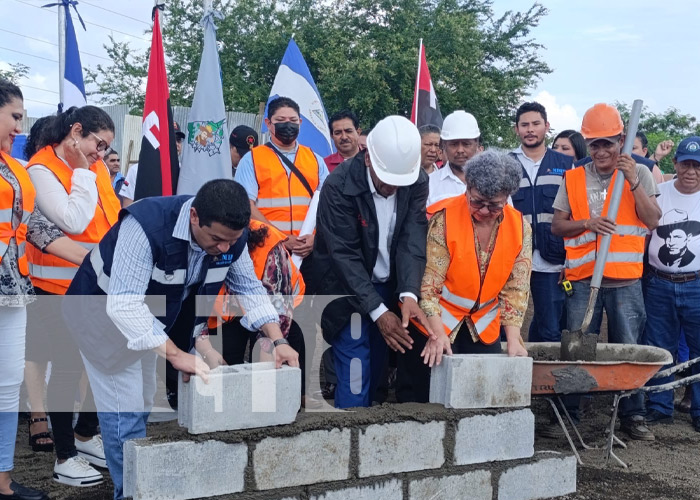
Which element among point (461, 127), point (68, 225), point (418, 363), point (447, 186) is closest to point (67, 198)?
point (68, 225)

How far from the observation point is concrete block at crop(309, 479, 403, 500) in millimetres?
3311

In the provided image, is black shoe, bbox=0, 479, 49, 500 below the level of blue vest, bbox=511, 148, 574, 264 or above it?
below

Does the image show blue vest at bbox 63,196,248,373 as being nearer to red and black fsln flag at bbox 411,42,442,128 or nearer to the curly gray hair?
the curly gray hair

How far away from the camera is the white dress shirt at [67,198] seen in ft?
12.9

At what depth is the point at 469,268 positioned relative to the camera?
12.5 feet

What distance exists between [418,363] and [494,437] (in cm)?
63

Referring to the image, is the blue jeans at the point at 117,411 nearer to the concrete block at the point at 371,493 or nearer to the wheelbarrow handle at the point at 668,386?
the concrete block at the point at 371,493

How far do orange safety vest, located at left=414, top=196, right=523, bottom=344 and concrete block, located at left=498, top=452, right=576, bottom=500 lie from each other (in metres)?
0.70

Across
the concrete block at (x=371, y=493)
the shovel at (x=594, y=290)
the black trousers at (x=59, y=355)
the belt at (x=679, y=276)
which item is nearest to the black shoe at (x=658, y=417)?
the belt at (x=679, y=276)

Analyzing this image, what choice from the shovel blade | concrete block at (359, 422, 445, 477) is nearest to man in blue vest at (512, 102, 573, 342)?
the shovel blade

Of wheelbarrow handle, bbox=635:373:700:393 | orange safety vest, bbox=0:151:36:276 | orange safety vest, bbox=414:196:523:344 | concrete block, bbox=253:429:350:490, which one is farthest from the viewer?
wheelbarrow handle, bbox=635:373:700:393

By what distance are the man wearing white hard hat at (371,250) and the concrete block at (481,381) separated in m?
0.26

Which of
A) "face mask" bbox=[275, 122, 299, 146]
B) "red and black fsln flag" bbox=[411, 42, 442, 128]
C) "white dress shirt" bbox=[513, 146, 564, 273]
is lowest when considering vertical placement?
"white dress shirt" bbox=[513, 146, 564, 273]

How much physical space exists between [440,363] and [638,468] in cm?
171
